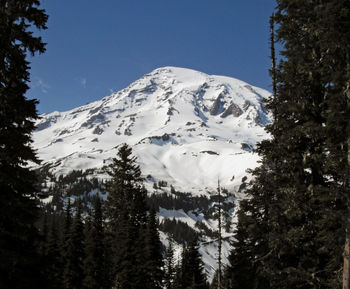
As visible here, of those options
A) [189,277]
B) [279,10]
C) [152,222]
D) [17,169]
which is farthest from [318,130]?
[189,277]

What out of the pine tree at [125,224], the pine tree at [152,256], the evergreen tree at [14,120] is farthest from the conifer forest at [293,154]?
the pine tree at [152,256]

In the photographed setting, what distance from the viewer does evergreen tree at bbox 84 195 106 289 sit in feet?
112

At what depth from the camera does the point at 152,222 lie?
36.7m

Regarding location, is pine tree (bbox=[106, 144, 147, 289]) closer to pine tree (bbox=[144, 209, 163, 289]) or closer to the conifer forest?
pine tree (bbox=[144, 209, 163, 289])

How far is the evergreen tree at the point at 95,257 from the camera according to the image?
34.2 meters

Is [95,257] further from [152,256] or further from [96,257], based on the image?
[152,256]

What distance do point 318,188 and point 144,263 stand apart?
79.0 ft

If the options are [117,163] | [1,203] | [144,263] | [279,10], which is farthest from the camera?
[144,263]

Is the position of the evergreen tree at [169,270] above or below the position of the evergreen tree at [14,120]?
below

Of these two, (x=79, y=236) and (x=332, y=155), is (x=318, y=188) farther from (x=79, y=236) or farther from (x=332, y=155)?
(x=79, y=236)

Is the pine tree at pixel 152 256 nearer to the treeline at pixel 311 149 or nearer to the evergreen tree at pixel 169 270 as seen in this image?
the evergreen tree at pixel 169 270

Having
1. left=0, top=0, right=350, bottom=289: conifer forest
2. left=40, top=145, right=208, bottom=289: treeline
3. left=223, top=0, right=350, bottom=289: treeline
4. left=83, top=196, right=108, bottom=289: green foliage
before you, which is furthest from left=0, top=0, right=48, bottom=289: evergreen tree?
left=83, top=196, right=108, bottom=289: green foliage

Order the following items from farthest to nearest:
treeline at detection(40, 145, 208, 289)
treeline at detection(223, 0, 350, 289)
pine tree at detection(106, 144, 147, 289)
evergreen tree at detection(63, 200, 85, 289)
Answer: evergreen tree at detection(63, 200, 85, 289)
treeline at detection(40, 145, 208, 289)
pine tree at detection(106, 144, 147, 289)
treeline at detection(223, 0, 350, 289)

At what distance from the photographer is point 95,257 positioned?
114 feet
